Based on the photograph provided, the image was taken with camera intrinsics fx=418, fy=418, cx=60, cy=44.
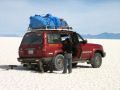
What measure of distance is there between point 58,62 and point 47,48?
814 mm

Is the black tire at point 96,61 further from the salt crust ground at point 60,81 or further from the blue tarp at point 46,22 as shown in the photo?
the salt crust ground at point 60,81

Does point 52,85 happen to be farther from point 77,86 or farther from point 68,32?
point 68,32

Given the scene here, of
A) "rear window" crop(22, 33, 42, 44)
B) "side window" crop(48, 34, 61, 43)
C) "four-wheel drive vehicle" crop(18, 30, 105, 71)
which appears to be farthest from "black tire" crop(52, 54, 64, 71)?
"rear window" crop(22, 33, 42, 44)

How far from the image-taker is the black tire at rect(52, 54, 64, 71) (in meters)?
17.5

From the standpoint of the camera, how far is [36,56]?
17.7 meters

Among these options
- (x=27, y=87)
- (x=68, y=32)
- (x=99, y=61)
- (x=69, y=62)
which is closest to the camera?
(x=27, y=87)

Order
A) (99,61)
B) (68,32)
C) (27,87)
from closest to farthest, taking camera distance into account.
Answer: (27,87)
(68,32)
(99,61)

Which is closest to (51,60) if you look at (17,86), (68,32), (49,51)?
(49,51)

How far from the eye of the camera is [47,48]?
17.4 meters

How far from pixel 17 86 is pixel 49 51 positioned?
4.88 meters

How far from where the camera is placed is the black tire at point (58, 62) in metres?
17.5

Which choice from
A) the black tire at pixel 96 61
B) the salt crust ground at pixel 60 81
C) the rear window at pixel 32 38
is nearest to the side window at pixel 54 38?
the rear window at pixel 32 38

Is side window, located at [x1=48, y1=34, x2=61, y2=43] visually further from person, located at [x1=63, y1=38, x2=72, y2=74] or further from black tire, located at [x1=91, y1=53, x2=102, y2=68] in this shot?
black tire, located at [x1=91, y1=53, x2=102, y2=68]

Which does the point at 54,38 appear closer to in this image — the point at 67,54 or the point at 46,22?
the point at 67,54
